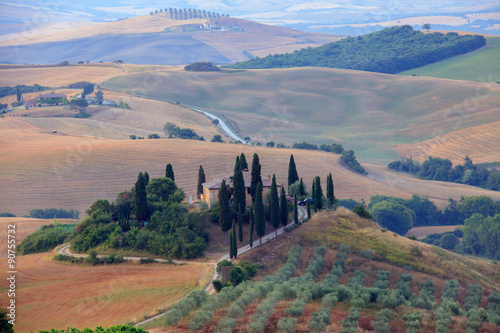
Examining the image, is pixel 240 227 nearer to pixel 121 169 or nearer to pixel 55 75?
pixel 121 169

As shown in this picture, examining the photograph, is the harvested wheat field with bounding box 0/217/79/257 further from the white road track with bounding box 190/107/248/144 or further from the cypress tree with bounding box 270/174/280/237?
the white road track with bounding box 190/107/248/144

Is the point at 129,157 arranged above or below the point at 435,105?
below

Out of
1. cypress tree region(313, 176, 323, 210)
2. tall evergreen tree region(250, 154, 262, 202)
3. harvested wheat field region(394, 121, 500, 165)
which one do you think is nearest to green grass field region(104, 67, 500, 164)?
harvested wheat field region(394, 121, 500, 165)

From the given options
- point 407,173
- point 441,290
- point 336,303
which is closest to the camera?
point 336,303

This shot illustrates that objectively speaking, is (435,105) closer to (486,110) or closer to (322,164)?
(486,110)

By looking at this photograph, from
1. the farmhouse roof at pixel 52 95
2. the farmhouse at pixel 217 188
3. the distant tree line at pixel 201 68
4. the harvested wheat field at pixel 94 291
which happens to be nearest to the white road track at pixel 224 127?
the farmhouse roof at pixel 52 95

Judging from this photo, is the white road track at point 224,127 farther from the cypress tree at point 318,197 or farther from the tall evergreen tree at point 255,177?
the cypress tree at point 318,197

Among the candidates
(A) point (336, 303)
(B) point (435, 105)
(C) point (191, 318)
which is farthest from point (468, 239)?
(B) point (435, 105)
